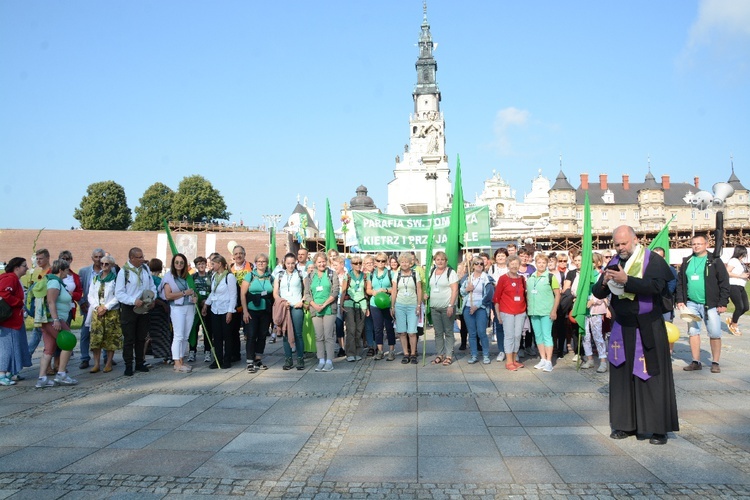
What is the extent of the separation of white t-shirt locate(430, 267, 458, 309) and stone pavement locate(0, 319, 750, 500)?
4.76 ft

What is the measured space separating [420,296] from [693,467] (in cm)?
583

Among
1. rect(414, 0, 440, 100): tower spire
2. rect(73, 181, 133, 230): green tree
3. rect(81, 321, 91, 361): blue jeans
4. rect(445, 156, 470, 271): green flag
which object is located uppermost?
rect(414, 0, 440, 100): tower spire

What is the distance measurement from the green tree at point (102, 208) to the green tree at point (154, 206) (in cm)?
219

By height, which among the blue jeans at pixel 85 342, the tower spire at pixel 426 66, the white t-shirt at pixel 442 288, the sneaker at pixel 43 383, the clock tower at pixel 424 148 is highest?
the tower spire at pixel 426 66

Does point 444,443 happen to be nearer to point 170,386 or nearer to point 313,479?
point 313,479

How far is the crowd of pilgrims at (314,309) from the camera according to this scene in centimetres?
914

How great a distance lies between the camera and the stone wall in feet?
168

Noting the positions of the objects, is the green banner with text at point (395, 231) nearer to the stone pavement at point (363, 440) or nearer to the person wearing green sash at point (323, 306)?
the person wearing green sash at point (323, 306)

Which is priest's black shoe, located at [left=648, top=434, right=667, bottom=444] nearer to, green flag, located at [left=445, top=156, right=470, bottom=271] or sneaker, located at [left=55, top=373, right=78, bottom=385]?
green flag, located at [left=445, top=156, right=470, bottom=271]

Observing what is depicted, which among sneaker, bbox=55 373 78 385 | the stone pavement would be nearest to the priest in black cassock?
the stone pavement

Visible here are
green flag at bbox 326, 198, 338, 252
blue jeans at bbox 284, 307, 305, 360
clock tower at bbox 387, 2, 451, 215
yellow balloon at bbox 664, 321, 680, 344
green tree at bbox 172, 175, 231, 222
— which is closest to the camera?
yellow balloon at bbox 664, 321, 680, 344

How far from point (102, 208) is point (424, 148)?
55.2 m

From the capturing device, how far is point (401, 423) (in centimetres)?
609

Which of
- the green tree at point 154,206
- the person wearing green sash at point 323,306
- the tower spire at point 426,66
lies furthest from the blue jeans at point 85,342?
the tower spire at point 426,66
